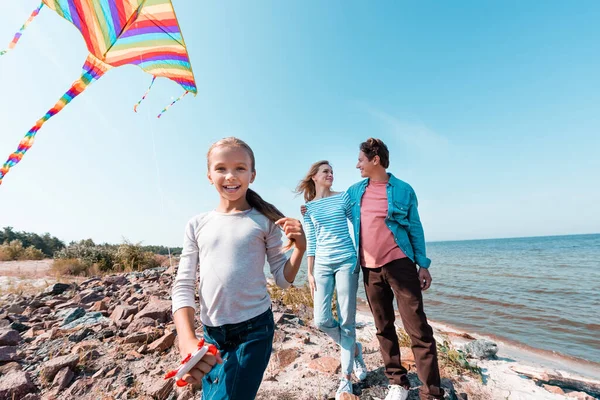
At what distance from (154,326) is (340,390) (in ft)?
8.11

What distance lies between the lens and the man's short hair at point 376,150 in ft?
8.89

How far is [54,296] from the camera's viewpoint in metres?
5.66

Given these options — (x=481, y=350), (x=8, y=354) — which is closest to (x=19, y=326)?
(x=8, y=354)

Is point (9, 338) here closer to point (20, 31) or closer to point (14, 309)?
point (14, 309)

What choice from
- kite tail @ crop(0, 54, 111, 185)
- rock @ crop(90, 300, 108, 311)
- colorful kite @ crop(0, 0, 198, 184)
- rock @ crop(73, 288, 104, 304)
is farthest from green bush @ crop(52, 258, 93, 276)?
kite tail @ crop(0, 54, 111, 185)

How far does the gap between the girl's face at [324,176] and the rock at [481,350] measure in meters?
3.01

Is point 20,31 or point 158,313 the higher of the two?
point 20,31

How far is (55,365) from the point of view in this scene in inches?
101

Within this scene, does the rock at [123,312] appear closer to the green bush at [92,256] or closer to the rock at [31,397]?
the rock at [31,397]

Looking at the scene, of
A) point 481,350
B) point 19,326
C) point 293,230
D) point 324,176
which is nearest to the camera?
point 293,230

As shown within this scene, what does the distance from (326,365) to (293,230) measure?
6.93 ft

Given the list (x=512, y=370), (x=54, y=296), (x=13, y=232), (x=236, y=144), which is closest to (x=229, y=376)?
(x=236, y=144)

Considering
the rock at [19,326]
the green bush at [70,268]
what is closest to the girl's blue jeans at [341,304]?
the rock at [19,326]

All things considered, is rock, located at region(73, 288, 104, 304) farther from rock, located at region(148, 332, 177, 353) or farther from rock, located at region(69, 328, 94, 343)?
rock, located at region(148, 332, 177, 353)
